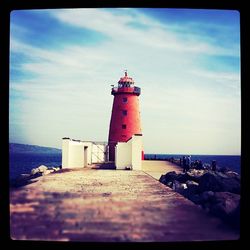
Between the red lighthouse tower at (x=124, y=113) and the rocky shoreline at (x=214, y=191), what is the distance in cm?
446

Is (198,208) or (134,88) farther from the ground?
(134,88)

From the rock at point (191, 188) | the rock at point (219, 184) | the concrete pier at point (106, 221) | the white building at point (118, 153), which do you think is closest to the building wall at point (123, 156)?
the white building at point (118, 153)

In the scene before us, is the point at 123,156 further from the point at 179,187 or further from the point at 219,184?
the point at 219,184

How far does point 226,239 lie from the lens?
9.66ft

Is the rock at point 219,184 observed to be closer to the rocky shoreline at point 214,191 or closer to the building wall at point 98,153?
the rocky shoreline at point 214,191

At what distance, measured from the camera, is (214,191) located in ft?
19.3

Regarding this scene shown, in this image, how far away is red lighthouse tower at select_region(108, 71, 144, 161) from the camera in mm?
12961

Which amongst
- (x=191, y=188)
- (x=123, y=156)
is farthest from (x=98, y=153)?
(x=191, y=188)

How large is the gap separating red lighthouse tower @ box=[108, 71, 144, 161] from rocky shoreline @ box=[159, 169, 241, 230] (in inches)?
175

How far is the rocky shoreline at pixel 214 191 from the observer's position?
3568 mm
